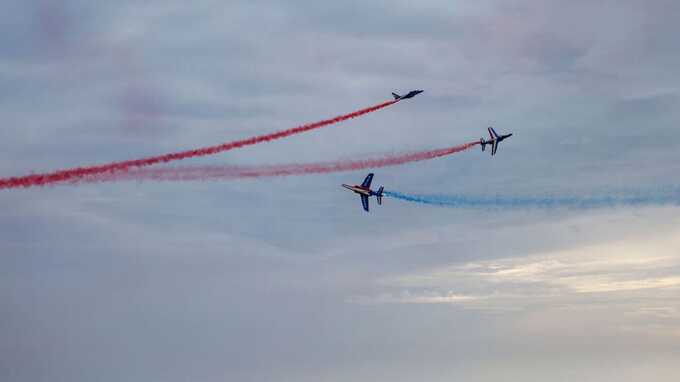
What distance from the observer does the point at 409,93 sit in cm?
19550

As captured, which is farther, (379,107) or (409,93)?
(409,93)

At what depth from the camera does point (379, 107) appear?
7003 inches

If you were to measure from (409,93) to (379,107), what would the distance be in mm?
19835
